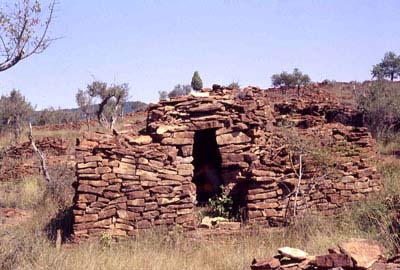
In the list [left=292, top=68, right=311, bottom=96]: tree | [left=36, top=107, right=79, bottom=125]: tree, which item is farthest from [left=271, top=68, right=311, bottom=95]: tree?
[left=36, top=107, right=79, bottom=125]: tree

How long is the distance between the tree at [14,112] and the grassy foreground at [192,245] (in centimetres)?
1636

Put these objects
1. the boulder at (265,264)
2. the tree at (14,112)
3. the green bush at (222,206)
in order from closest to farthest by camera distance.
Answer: the boulder at (265,264), the green bush at (222,206), the tree at (14,112)

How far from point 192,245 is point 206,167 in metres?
2.53

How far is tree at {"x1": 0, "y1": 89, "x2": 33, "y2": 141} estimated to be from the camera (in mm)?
23672

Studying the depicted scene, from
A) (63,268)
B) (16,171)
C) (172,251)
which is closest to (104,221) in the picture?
(172,251)

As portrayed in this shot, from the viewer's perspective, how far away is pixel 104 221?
23.9 feet

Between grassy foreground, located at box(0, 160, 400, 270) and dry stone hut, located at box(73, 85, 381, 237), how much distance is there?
0.36 meters

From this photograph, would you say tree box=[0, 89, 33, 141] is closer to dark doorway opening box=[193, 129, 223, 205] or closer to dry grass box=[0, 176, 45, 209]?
dry grass box=[0, 176, 45, 209]

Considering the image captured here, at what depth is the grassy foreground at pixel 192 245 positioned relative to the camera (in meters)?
5.84

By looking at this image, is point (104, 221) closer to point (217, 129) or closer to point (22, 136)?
point (217, 129)

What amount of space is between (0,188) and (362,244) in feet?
32.7

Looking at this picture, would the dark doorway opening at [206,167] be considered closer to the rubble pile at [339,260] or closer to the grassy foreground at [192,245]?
the grassy foreground at [192,245]

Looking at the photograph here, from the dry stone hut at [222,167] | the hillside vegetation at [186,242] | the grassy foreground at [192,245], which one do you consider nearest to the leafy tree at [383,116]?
the hillside vegetation at [186,242]

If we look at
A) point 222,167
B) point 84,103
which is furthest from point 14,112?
point 222,167
